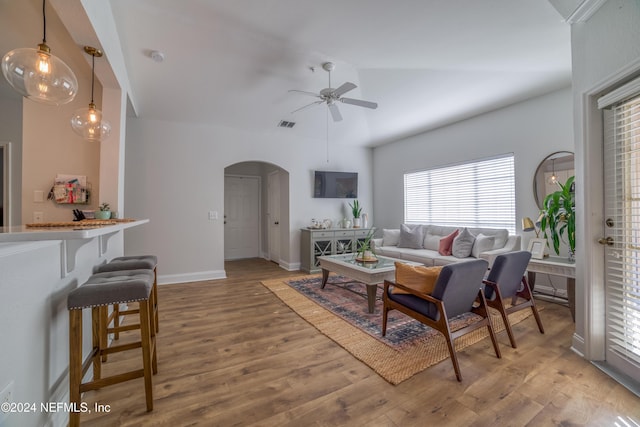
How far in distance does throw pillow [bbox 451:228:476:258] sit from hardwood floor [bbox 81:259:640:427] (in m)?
1.45

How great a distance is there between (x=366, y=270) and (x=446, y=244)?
195 centimetres

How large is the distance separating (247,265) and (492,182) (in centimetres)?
498

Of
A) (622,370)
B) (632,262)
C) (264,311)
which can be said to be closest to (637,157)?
(632,262)

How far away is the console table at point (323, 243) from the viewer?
207 inches

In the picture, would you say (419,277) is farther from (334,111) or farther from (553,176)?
(553,176)

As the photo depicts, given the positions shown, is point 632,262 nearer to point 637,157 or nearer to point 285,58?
point 637,157

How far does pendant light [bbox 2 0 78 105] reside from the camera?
1.46 metres

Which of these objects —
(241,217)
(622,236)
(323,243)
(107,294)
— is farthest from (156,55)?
(622,236)

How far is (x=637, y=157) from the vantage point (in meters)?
1.90

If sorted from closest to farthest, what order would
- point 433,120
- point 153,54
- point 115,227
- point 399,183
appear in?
point 115,227 → point 153,54 → point 433,120 → point 399,183

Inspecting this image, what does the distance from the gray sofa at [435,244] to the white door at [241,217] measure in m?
3.30

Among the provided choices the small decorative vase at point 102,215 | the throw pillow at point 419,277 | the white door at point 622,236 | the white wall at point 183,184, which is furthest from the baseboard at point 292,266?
the white door at point 622,236

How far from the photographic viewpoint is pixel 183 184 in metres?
4.66

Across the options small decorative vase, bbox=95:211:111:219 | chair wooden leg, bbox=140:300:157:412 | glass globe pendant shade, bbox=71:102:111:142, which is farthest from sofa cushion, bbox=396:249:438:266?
glass globe pendant shade, bbox=71:102:111:142
